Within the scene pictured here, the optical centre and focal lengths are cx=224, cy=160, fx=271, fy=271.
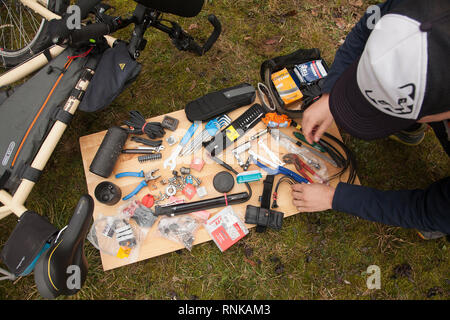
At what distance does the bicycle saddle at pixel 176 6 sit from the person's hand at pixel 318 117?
3.62ft

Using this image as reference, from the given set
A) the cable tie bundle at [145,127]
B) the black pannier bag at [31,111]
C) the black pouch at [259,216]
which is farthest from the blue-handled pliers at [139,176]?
the black pouch at [259,216]

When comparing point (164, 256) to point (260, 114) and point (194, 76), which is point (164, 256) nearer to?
point (260, 114)

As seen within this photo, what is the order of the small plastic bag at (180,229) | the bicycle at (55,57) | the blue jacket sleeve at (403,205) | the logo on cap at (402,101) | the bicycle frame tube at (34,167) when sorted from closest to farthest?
1. the logo on cap at (402,101)
2. the blue jacket sleeve at (403,205)
3. the bicycle at (55,57)
4. the bicycle frame tube at (34,167)
5. the small plastic bag at (180,229)

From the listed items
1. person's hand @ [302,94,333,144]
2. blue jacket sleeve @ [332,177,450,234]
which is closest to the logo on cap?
person's hand @ [302,94,333,144]

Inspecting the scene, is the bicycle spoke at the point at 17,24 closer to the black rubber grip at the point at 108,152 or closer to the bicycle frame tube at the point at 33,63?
the bicycle frame tube at the point at 33,63

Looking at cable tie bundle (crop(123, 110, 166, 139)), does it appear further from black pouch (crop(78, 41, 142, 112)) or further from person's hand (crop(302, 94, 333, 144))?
person's hand (crop(302, 94, 333, 144))

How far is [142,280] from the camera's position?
7.95 feet

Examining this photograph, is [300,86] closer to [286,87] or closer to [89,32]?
[286,87]

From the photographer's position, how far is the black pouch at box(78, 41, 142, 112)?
2.09m

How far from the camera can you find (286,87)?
2238mm

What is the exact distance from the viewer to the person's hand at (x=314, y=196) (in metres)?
1.95

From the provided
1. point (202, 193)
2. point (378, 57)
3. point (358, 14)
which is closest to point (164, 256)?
point (202, 193)

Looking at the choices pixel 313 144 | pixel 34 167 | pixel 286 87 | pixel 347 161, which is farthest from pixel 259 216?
pixel 34 167

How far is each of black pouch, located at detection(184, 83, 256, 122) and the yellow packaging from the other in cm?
22
